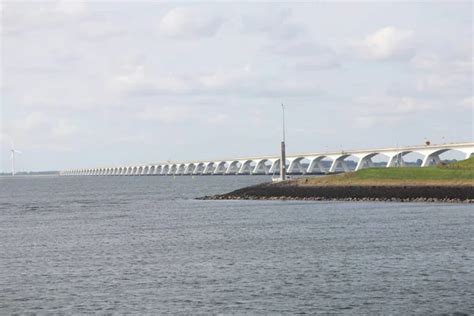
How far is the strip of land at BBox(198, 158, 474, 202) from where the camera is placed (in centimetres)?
9081

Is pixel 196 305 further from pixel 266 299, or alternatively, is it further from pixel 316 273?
pixel 316 273

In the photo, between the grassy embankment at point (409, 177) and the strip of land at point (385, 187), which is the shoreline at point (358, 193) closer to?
the strip of land at point (385, 187)

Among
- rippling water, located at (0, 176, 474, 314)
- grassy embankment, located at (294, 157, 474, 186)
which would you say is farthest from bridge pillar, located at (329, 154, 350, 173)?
rippling water, located at (0, 176, 474, 314)

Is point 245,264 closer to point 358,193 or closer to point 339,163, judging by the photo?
point 358,193

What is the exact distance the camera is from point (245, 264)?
40844 mm

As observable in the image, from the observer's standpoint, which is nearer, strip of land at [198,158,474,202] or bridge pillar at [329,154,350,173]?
strip of land at [198,158,474,202]

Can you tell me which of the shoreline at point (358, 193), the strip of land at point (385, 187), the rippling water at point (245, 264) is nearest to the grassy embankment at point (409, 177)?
the strip of land at point (385, 187)

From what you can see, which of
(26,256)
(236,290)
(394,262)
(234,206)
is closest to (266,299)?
(236,290)

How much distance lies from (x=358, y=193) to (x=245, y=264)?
59812 mm

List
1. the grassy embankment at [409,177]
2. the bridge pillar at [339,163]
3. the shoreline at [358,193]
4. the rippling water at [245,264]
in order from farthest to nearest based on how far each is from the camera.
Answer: the bridge pillar at [339,163]
the grassy embankment at [409,177]
the shoreline at [358,193]
the rippling water at [245,264]

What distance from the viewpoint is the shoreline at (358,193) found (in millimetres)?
88688

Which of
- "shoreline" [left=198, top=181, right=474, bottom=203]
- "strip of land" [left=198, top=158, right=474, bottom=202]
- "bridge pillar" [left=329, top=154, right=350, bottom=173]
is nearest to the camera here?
"shoreline" [left=198, top=181, right=474, bottom=203]

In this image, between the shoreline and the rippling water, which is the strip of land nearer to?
the shoreline

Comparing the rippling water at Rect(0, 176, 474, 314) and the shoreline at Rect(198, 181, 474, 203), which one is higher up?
the rippling water at Rect(0, 176, 474, 314)
